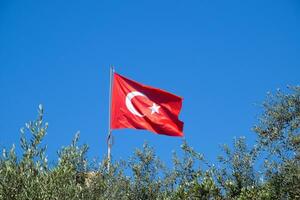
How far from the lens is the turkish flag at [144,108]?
76.0 feet

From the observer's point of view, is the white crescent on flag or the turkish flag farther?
the white crescent on flag

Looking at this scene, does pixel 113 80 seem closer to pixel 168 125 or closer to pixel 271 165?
pixel 168 125

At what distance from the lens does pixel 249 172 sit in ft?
73.5

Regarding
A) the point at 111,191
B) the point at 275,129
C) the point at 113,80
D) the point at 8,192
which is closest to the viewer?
the point at 8,192

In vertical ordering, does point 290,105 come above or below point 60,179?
above

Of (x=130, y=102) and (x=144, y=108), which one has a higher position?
(x=130, y=102)

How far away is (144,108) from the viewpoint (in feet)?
78.0

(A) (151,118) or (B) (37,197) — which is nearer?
(B) (37,197)

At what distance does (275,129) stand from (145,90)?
748cm

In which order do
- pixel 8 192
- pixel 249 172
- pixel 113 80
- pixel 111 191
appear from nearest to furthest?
1. pixel 8 192
2. pixel 111 191
3. pixel 249 172
4. pixel 113 80

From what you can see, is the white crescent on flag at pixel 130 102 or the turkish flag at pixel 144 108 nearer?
the turkish flag at pixel 144 108

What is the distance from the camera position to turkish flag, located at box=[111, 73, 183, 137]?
2317 cm

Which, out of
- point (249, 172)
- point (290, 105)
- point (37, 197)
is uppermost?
point (290, 105)

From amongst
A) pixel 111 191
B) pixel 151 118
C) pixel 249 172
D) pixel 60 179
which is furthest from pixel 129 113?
pixel 60 179
